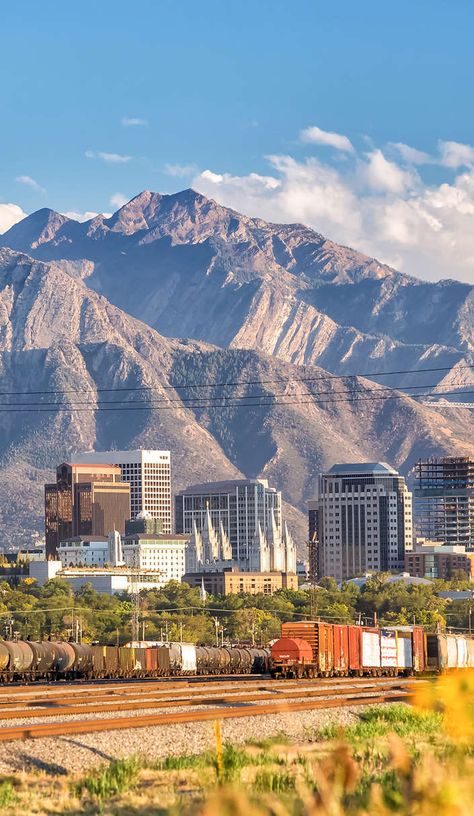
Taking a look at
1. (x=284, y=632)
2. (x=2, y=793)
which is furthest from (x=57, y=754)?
(x=284, y=632)

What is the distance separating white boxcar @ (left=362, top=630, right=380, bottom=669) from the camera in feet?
311

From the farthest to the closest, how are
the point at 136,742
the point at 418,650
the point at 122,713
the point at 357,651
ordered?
1. the point at 418,650
2. the point at 357,651
3. the point at 122,713
4. the point at 136,742

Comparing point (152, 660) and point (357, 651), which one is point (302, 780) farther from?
point (152, 660)

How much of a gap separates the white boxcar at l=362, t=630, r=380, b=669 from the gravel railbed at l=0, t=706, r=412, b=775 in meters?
54.8

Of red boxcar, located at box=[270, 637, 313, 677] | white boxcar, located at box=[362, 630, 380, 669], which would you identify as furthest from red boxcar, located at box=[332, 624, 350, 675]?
red boxcar, located at box=[270, 637, 313, 677]

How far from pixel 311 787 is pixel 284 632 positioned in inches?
2749

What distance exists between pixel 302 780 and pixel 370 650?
72.9 metres

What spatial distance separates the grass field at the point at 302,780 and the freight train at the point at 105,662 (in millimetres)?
57882

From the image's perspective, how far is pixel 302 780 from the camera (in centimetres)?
2384

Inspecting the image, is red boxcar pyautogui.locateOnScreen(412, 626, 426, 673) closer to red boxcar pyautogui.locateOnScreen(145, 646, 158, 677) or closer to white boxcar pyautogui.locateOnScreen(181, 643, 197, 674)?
white boxcar pyautogui.locateOnScreen(181, 643, 197, 674)

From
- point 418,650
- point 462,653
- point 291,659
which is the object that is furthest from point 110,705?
point 462,653

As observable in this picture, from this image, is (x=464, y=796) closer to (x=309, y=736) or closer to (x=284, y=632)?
(x=309, y=736)

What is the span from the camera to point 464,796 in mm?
11680

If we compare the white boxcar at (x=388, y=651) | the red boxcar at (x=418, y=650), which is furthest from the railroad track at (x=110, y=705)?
the red boxcar at (x=418, y=650)
